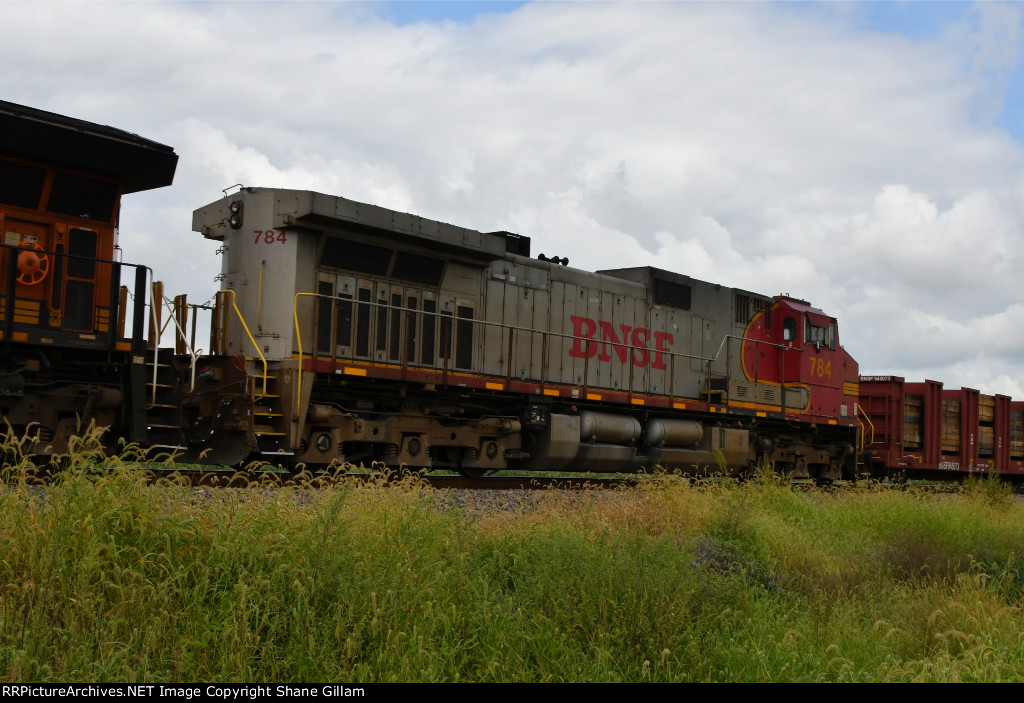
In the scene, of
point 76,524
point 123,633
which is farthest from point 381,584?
point 76,524

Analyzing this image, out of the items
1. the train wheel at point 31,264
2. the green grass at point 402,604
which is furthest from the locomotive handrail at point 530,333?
the green grass at point 402,604

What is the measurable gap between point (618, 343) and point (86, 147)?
893 centimetres

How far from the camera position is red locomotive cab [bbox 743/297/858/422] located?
17359 mm

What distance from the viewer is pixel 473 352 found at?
12938mm

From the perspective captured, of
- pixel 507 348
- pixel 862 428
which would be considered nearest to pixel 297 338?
pixel 507 348

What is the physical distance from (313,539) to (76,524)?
1.27m

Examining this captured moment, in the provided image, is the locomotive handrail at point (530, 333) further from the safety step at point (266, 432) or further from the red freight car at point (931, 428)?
the red freight car at point (931, 428)

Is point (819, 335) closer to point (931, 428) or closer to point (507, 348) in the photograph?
point (931, 428)

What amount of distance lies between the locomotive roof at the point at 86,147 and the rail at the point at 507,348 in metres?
2.22

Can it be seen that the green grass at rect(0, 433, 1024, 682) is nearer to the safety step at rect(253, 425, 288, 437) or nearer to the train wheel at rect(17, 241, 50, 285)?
the safety step at rect(253, 425, 288, 437)

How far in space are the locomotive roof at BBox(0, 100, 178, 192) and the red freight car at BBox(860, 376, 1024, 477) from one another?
56.2 feet

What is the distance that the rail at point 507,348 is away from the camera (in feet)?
36.7

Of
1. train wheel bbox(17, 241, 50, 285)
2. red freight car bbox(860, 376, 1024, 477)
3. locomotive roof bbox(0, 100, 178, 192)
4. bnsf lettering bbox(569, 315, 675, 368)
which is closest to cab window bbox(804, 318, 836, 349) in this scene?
bnsf lettering bbox(569, 315, 675, 368)
